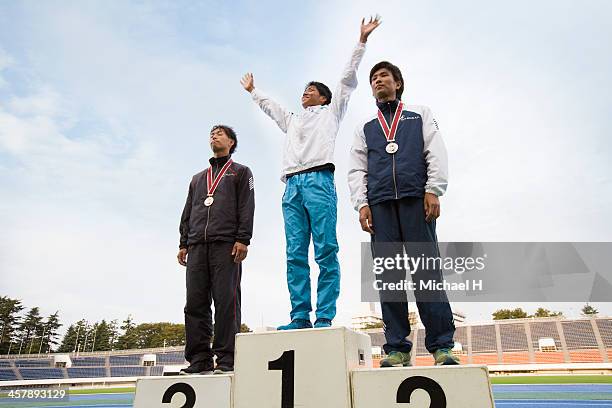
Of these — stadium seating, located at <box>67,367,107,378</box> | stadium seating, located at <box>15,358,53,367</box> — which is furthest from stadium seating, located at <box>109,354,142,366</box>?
stadium seating, located at <box>15,358,53,367</box>

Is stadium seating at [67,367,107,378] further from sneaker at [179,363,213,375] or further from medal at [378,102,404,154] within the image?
medal at [378,102,404,154]

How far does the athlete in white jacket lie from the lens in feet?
9.37

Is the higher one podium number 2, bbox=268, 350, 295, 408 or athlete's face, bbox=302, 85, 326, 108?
athlete's face, bbox=302, 85, 326, 108

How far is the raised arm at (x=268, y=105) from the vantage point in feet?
12.2

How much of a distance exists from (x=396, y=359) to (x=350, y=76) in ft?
7.08

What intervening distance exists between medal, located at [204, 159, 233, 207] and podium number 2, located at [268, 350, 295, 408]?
1.51 m

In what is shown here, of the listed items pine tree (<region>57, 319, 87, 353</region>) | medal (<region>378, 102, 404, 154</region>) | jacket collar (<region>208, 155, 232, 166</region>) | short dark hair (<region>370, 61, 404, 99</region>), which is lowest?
medal (<region>378, 102, 404, 154</region>)

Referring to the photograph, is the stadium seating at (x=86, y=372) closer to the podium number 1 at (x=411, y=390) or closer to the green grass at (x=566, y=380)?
the green grass at (x=566, y=380)

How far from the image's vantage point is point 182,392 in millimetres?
2387

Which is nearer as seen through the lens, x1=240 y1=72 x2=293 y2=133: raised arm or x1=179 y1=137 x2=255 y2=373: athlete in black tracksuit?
x1=179 y1=137 x2=255 y2=373: athlete in black tracksuit

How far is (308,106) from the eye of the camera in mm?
3582

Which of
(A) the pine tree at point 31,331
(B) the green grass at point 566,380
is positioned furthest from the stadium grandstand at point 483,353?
(A) the pine tree at point 31,331

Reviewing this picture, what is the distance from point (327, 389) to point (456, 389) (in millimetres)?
585

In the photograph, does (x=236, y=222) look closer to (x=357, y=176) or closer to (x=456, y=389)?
(x=357, y=176)
